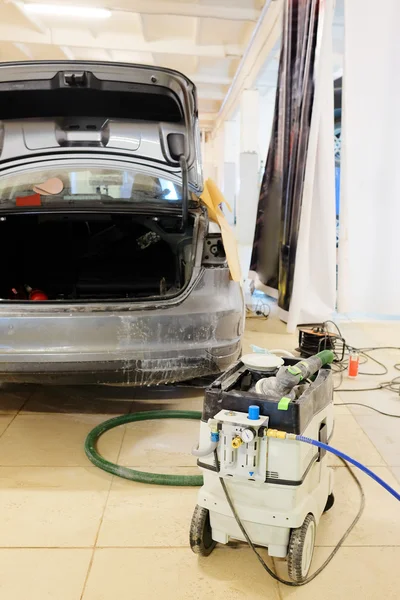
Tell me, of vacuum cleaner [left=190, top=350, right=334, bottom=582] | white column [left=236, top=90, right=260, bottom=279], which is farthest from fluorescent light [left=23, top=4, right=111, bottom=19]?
vacuum cleaner [left=190, top=350, right=334, bottom=582]

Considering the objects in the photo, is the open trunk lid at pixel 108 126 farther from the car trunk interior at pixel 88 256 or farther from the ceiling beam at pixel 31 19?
the ceiling beam at pixel 31 19

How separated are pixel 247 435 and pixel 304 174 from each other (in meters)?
2.94

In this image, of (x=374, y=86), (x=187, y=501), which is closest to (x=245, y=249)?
(x=374, y=86)

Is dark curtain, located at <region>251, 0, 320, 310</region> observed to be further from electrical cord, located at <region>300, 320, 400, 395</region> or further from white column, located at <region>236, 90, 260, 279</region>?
white column, located at <region>236, 90, 260, 279</region>

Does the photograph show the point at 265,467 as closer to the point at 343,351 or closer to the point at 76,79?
the point at 76,79

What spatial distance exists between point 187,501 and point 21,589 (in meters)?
0.63

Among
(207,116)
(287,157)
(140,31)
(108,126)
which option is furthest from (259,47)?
(207,116)

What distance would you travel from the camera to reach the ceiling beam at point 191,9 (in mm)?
6043

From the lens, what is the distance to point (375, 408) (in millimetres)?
2609

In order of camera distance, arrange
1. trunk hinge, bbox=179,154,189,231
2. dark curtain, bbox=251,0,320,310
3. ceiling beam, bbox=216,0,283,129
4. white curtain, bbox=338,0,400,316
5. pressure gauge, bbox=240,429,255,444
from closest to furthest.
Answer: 1. pressure gauge, bbox=240,429,255,444
2. trunk hinge, bbox=179,154,189,231
3. white curtain, bbox=338,0,400,316
4. dark curtain, bbox=251,0,320,310
5. ceiling beam, bbox=216,0,283,129

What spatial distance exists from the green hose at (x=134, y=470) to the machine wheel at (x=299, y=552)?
532 millimetres

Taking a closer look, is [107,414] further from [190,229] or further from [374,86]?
[374,86]

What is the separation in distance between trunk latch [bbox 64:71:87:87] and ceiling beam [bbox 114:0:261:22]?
14.6 feet

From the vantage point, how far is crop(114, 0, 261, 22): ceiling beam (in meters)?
6.04
